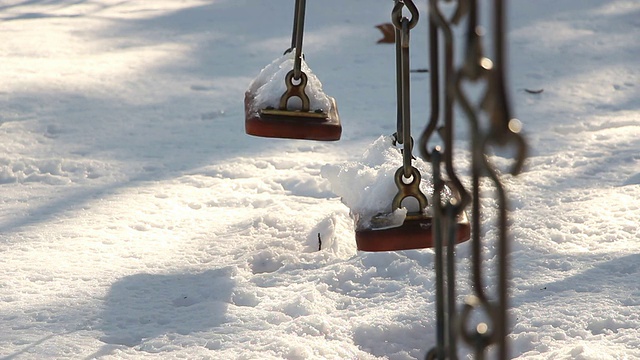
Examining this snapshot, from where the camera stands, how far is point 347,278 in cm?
192

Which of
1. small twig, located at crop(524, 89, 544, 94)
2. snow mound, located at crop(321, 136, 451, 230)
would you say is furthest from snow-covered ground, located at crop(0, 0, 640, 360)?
snow mound, located at crop(321, 136, 451, 230)

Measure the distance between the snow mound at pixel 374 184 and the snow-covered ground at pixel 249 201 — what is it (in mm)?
236

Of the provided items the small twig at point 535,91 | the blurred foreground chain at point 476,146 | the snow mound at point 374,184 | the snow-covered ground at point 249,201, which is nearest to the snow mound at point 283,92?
the snow mound at point 374,184

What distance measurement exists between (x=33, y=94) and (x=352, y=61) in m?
1.25

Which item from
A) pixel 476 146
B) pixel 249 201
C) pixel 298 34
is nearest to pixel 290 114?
pixel 298 34

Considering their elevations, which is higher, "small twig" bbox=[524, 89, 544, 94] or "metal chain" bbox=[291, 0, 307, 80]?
"metal chain" bbox=[291, 0, 307, 80]

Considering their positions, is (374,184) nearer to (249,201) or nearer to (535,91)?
(249,201)

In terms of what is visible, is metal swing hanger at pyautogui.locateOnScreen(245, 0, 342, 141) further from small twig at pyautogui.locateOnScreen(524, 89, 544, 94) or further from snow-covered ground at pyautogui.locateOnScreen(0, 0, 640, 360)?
small twig at pyautogui.locateOnScreen(524, 89, 544, 94)

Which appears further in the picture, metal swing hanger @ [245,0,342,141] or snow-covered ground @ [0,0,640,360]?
metal swing hanger @ [245,0,342,141]

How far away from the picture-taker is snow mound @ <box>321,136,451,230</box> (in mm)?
1516

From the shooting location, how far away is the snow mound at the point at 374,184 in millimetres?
1516

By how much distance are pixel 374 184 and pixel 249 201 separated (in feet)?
2.72

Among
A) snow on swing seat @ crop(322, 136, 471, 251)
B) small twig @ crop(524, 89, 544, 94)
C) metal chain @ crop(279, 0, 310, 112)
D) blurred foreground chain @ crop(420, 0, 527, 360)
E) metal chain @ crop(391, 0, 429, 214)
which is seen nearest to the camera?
blurred foreground chain @ crop(420, 0, 527, 360)

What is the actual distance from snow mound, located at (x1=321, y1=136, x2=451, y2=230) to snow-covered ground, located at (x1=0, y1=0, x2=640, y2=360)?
0.77 ft
